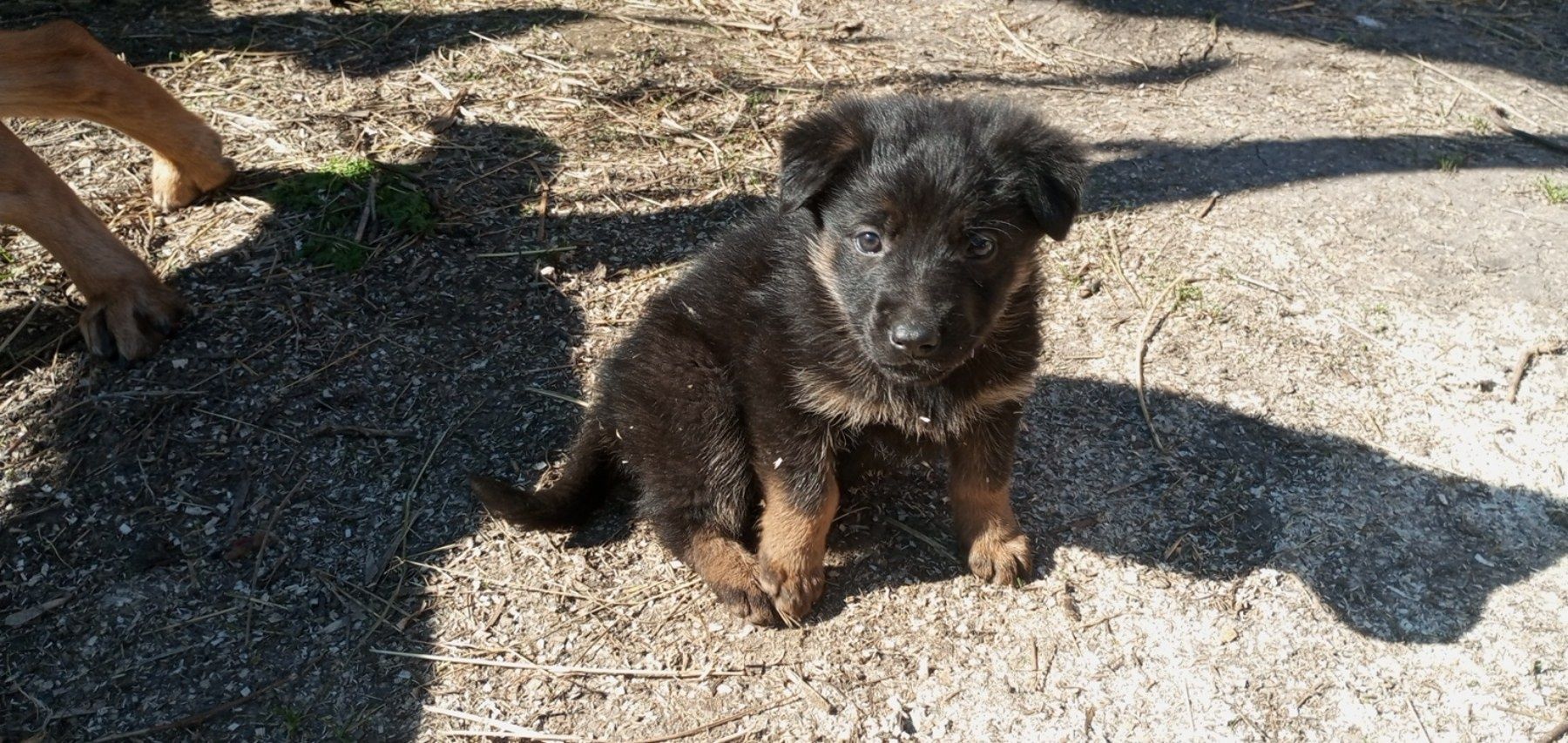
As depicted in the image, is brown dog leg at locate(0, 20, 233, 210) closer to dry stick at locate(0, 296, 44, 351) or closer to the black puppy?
dry stick at locate(0, 296, 44, 351)

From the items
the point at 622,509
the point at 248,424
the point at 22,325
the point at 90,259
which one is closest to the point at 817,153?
the point at 622,509

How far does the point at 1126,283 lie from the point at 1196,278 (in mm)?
348

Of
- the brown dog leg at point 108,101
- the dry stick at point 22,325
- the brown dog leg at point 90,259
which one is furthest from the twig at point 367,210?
the dry stick at point 22,325

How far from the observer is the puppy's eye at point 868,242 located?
328 centimetres

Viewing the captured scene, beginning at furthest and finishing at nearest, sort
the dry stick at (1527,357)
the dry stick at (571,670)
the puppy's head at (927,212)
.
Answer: the dry stick at (1527,357), the dry stick at (571,670), the puppy's head at (927,212)

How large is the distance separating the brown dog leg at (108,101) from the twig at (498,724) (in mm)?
2945

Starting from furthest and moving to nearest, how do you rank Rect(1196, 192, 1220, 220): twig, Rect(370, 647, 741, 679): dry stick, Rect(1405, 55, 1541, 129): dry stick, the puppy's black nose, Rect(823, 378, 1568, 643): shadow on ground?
Rect(1405, 55, 1541, 129): dry stick < Rect(1196, 192, 1220, 220): twig < Rect(823, 378, 1568, 643): shadow on ground < Rect(370, 647, 741, 679): dry stick < the puppy's black nose

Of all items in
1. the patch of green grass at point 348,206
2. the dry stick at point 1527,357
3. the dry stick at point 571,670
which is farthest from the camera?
the patch of green grass at point 348,206

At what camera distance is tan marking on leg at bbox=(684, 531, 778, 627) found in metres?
3.57

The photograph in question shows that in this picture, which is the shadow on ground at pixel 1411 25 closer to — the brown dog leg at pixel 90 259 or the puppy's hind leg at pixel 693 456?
the puppy's hind leg at pixel 693 456

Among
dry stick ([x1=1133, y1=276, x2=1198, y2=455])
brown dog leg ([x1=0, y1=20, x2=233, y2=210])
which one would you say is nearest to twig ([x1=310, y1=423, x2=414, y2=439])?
brown dog leg ([x1=0, y1=20, x2=233, y2=210])

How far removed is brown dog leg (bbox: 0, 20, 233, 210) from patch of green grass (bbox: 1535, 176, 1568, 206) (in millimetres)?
6687

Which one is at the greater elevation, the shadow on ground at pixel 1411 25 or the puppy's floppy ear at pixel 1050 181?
the puppy's floppy ear at pixel 1050 181

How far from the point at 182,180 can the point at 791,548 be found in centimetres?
341
